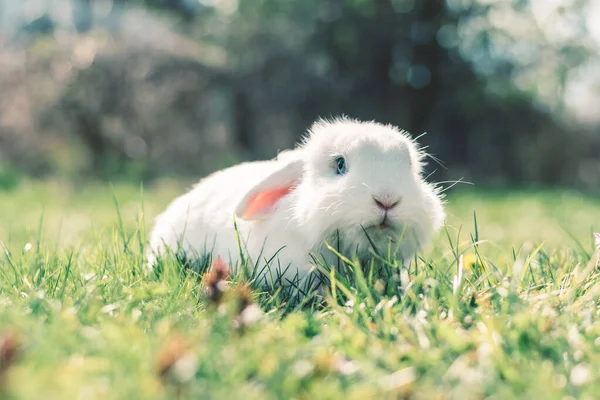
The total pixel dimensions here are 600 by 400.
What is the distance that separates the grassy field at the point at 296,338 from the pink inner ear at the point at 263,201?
1.52 ft

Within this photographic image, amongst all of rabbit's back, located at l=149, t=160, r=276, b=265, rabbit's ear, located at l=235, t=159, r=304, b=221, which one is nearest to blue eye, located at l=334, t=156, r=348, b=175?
rabbit's ear, located at l=235, t=159, r=304, b=221

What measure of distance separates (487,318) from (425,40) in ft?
45.7

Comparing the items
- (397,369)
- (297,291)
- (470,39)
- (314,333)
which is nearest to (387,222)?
(297,291)

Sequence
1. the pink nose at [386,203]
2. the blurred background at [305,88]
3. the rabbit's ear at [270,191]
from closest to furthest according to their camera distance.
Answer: the pink nose at [386,203] → the rabbit's ear at [270,191] → the blurred background at [305,88]

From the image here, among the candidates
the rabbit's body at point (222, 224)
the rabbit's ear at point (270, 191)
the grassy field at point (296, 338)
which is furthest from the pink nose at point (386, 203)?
the rabbit's ear at point (270, 191)

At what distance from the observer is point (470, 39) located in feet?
50.8

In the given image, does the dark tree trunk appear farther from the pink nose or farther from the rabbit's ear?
the pink nose

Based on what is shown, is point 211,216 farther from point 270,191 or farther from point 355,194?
point 355,194

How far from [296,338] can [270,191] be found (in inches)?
52.2

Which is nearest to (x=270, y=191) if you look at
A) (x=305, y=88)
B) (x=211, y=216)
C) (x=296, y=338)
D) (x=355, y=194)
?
(x=211, y=216)

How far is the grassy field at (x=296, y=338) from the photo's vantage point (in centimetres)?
158

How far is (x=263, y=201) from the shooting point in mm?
3232

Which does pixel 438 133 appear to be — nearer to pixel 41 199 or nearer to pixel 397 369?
pixel 41 199

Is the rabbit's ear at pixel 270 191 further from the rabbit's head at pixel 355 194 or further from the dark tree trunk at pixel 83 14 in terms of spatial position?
the dark tree trunk at pixel 83 14
